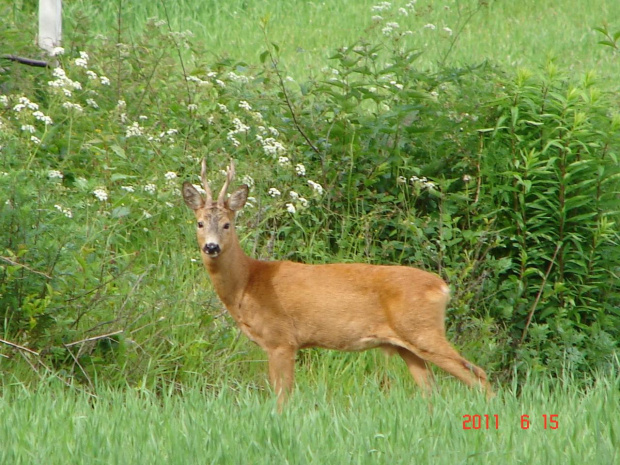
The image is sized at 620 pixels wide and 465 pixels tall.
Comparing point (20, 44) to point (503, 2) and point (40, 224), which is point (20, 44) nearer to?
point (40, 224)

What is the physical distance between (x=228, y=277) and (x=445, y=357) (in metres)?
1.31

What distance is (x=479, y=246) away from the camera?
737cm

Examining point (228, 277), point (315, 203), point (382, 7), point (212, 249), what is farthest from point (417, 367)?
point (382, 7)

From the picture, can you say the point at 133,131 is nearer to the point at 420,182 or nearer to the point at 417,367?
the point at 420,182

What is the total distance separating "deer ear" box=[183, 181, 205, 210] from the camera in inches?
249

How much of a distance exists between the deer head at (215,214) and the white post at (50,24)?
2.96 meters

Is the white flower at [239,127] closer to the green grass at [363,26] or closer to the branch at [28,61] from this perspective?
the branch at [28,61]

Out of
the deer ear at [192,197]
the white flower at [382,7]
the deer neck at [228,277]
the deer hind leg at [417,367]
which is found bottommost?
the deer hind leg at [417,367]

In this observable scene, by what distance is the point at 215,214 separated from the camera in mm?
6223

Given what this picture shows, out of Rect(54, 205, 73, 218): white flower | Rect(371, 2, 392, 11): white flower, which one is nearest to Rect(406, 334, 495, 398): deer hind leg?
Rect(54, 205, 73, 218): white flower
